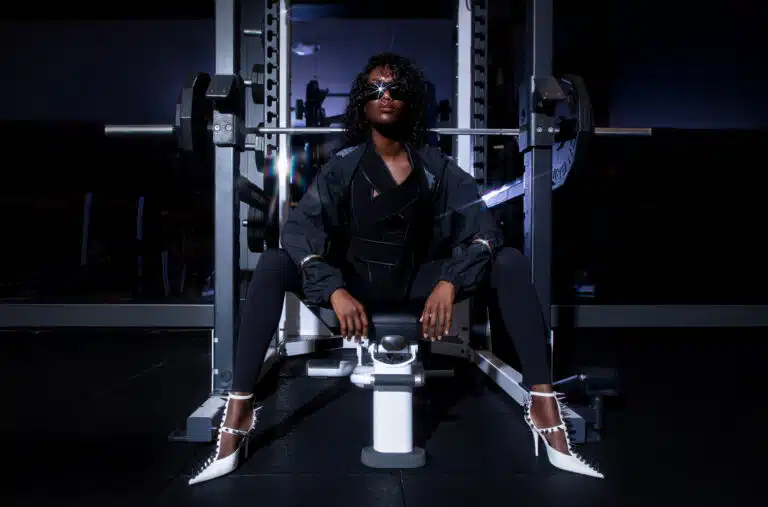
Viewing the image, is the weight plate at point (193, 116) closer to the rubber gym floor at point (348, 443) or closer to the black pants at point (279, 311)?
the black pants at point (279, 311)

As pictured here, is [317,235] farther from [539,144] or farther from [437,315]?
[539,144]

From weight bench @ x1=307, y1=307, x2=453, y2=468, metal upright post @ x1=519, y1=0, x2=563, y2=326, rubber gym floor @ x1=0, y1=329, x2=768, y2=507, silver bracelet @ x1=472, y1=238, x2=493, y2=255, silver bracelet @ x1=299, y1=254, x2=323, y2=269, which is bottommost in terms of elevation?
rubber gym floor @ x1=0, y1=329, x2=768, y2=507

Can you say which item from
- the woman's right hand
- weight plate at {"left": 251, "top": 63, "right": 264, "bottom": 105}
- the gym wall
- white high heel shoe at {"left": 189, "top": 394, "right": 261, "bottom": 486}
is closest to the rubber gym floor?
white high heel shoe at {"left": 189, "top": 394, "right": 261, "bottom": 486}

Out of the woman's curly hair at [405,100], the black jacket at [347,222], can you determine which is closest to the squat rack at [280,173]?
the woman's curly hair at [405,100]

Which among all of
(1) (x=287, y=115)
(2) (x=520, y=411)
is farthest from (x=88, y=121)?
(2) (x=520, y=411)

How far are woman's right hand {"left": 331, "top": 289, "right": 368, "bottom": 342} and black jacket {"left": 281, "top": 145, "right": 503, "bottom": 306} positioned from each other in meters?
0.04

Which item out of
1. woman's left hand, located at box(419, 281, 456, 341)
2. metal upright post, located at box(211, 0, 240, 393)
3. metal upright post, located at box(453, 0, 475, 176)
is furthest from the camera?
metal upright post, located at box(453, 0, 475, 176)

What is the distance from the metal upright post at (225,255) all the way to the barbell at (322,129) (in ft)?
0.23

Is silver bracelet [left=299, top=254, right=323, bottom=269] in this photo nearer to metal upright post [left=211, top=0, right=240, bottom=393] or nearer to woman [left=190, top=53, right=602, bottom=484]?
woman [left=190, top=53, right=602, bottom=484]

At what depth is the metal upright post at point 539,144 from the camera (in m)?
1.56

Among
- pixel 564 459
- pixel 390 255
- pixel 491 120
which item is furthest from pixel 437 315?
pixel 491 120

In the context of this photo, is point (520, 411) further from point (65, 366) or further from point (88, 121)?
point (88, 121)

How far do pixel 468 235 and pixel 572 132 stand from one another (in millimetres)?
453

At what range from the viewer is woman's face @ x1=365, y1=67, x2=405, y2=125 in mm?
1440
